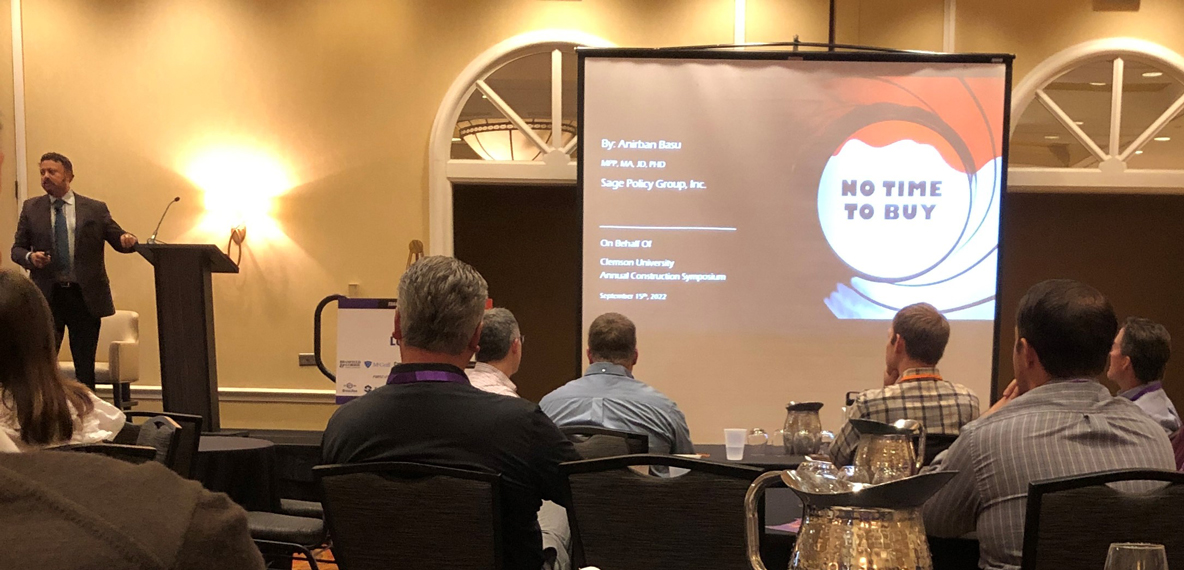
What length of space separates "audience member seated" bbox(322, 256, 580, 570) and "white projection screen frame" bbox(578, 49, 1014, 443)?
131 inches

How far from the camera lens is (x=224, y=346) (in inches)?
245

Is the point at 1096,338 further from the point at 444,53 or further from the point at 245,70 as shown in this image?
the point at 245,70

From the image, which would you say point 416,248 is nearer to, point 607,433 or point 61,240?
point 61,240

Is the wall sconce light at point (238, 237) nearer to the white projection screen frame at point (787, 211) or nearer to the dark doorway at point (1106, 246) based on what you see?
Result: the white projection screen frame at point (787, 211)

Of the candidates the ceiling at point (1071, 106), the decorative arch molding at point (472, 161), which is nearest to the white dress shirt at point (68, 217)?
the decorative arch molding at point (472, 161)

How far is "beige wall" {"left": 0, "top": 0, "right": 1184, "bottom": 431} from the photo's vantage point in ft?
20.0

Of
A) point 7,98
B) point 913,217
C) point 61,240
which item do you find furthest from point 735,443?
point 7,98

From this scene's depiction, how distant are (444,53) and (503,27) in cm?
42

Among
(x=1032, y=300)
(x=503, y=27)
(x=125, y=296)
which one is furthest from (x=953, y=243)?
(x=125, y=296)

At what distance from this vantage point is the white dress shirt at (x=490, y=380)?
10.4 ft

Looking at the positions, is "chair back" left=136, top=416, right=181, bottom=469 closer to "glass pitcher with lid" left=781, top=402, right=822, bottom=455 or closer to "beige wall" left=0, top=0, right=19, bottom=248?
"glass pitcher with lid" left=781, top=402, right=822, bottom=455

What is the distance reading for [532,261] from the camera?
29.9 feet

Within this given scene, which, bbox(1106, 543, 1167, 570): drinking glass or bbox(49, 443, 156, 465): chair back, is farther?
bbox(49, 443, 156, 465): chair back

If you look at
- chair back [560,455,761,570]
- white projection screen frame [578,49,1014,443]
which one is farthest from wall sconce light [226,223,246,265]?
chair back [560,455,761,570]
